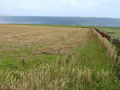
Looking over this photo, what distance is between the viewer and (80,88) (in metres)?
7.94

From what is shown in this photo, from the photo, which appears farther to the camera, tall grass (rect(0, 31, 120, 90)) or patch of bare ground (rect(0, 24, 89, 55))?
patch of bare ground (rect(0, 24, 89, 55))

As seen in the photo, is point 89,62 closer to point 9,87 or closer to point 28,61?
point 28,61

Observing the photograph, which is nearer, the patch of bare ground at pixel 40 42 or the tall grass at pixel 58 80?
the tall grass at pixel 58 80

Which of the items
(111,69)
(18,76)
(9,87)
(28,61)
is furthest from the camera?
(28,61)

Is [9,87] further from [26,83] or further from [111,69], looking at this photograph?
[111,69]

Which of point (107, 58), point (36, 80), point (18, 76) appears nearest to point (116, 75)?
point (107, 58)

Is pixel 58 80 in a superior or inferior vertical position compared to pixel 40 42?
inferior

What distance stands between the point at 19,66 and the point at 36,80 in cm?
329

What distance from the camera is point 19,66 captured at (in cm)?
1051

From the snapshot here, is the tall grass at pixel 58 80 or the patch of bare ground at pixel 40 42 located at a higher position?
the patch of bare ground at pixel 40 42

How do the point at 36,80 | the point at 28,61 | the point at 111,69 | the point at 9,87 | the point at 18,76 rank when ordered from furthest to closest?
the point at 28,61 → the point at 111,69 → the point at 18,76 → the point at 36,80 → the point at 9,87

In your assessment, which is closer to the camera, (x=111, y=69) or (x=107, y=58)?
(x=111, y=69)

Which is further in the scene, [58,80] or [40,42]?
[40,42]

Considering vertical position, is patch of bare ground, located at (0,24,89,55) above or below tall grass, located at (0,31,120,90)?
above
